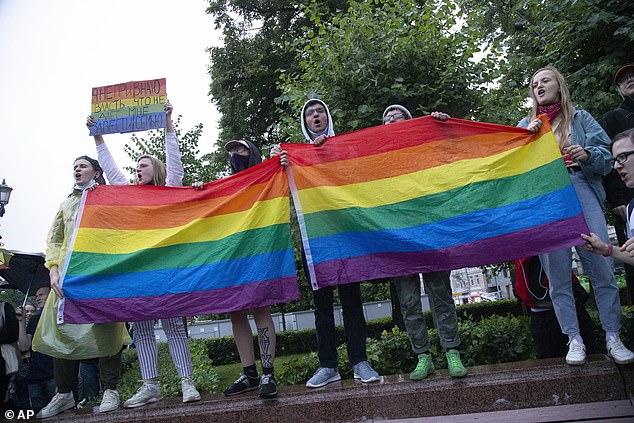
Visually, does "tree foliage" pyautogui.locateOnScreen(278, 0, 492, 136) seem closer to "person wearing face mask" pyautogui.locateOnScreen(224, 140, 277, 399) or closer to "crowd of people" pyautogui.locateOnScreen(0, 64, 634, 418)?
"crowd of people" pyautogui.locateOnScreen(0, 64, 634, 418)

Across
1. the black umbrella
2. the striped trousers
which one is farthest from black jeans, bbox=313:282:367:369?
the black umbrella

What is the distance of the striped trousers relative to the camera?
4215mm

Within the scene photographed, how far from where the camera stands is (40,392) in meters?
5.81

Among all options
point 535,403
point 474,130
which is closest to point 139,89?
point 474,130

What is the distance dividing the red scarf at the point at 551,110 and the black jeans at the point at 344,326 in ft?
6.87

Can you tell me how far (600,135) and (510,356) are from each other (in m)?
2.27

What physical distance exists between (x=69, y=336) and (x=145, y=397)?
85cm

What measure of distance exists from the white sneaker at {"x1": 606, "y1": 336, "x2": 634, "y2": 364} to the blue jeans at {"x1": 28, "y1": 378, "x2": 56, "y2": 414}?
588 cm

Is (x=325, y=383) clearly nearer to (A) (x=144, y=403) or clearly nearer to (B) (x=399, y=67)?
(A) (x=144, y=403)

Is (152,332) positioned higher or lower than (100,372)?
higher

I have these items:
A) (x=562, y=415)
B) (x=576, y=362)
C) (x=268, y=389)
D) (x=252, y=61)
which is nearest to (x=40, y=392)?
(x=268, y=389)

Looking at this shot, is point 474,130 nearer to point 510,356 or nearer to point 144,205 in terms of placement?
point 510,356

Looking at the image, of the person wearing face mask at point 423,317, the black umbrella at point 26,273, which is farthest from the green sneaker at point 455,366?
the black umbrella at point 26,273

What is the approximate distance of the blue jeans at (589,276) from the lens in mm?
3490
